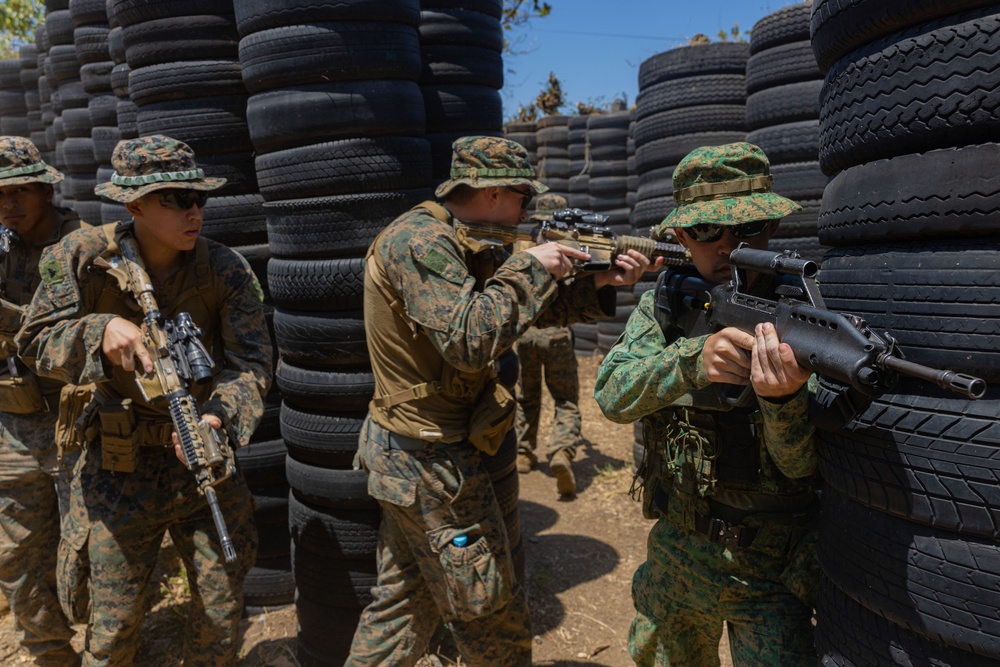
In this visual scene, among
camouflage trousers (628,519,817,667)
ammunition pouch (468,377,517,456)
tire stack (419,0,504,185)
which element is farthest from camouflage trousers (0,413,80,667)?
camouflage trousers (628,519,817,667)

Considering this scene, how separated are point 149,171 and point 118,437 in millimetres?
1131

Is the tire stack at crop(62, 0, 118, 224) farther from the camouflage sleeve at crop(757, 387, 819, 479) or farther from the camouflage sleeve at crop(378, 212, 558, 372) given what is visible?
the camouflage sleeve at crop(757, 387, 819, 479)

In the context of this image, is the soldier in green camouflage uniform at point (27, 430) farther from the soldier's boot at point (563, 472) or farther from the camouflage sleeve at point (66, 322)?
the soldier's boot at point (563, 472)

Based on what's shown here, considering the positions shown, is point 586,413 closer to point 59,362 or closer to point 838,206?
point 59,362

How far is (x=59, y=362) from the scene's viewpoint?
288 centimetres

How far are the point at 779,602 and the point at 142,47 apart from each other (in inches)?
163

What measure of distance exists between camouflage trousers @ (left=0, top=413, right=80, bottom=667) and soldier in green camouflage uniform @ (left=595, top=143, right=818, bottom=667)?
320 centimetres

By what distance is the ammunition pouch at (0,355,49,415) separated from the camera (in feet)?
12.6

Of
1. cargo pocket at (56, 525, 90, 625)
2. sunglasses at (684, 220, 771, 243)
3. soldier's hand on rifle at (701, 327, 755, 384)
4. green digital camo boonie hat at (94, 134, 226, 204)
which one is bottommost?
cargo pocket at (56, 525, 90, 625)

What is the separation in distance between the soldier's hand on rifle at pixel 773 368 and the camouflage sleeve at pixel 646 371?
0.24 m

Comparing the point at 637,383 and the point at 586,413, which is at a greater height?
the point at 637,383

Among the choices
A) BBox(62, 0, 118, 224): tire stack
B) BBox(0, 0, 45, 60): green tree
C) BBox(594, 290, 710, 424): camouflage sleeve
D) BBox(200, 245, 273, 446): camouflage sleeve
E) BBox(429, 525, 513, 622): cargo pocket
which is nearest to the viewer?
BBox(594, 290, 710, 424): camouflage sleeve

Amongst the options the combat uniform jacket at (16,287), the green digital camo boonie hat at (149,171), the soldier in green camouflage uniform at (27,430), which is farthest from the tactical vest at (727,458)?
the combat uniform jacket at (16,287)

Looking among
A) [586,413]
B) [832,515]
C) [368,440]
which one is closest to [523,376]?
[586,413]
